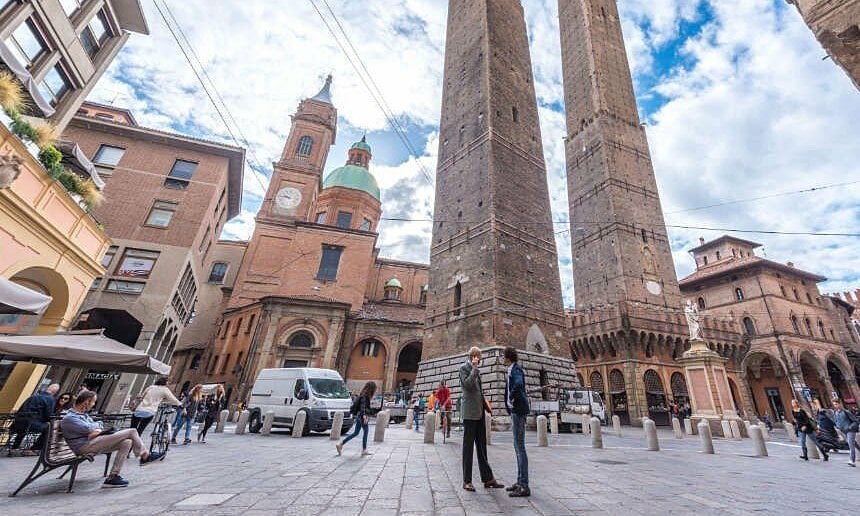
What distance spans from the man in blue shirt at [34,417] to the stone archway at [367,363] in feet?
61.9

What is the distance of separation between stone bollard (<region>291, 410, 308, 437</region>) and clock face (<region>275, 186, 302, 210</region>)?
85.3 feet

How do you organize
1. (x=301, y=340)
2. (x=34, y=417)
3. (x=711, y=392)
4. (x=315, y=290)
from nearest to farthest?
1. (x=34, y=417)
2. (x=711, y=392)
3. (x=301, y=340)
4. (x=315, y=290)

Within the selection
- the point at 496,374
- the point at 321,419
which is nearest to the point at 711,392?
the point at 496,374

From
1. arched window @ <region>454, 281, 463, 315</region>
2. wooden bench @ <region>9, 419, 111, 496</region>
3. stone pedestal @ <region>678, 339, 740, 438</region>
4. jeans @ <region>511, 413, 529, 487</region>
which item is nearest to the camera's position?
wooden bench @ <region>9, 419, 111, 496</region>

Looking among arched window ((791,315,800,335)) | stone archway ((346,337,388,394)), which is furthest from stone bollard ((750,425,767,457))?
arched window ((791,315,800,335))

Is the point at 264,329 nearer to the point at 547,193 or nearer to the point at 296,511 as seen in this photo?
the point at 547,193

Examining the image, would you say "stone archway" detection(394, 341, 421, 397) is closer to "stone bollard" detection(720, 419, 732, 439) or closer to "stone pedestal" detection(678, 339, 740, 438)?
"stone pedestal" detection(678, 339, 740, 438)

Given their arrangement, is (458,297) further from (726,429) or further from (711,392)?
(726,429)

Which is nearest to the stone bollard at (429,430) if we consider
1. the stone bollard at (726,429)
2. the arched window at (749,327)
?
the stone bollard at (726,429)

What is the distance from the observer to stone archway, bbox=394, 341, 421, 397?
27453 mm

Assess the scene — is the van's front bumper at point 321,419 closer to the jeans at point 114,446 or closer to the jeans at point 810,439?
the jeans at point 114,446

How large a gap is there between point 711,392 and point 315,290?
24.7 metres

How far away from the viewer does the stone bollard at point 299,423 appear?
10.8 metres

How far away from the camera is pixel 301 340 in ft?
81.7
